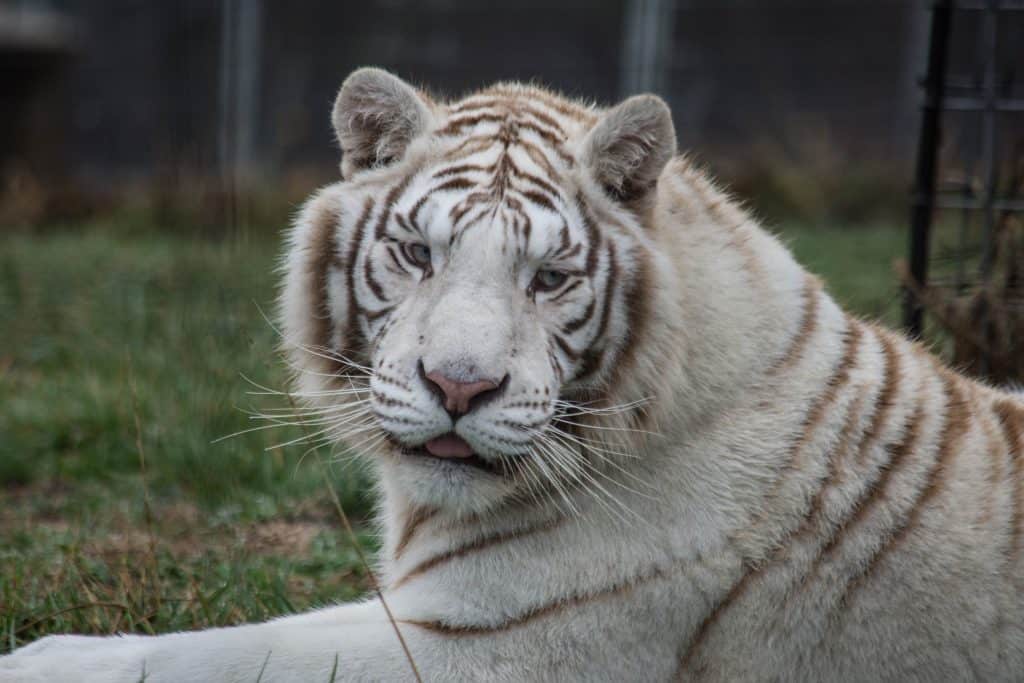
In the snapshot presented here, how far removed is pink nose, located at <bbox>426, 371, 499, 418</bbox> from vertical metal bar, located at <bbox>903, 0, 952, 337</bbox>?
2182 millimetres

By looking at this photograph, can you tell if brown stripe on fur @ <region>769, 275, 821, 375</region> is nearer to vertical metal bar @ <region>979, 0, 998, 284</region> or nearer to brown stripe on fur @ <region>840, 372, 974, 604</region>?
brown stripe on fur @ <region>840, 372, 974, 604</region>

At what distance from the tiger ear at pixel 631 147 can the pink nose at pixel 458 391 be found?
20.1 inches

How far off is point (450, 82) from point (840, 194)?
393 centimetres

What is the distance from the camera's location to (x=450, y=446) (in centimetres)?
216

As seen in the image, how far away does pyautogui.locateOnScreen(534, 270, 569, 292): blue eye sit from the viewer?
2225 mm

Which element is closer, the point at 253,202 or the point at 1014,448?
the point at 1014,448

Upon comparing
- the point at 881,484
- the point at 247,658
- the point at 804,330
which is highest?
the point at 804,330

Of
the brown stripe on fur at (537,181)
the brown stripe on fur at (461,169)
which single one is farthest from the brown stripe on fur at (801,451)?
the brown stripe on fur at (461,169)

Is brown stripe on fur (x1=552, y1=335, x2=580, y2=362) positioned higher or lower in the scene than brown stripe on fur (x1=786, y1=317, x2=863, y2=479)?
higher

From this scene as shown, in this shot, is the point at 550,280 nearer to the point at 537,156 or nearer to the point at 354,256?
the point at 537,156

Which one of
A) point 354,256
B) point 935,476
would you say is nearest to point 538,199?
point 354,256

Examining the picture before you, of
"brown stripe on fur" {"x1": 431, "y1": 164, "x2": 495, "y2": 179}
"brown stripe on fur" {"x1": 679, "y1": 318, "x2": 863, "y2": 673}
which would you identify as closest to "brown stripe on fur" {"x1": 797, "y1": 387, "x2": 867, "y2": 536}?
"brown stripe on fur" {"x1": 679, "y1": 318, "x2": 863, "y2": 673}

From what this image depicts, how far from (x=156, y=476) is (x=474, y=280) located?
6.24 feet

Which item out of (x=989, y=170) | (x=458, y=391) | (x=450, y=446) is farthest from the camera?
(x=989, y=170)
